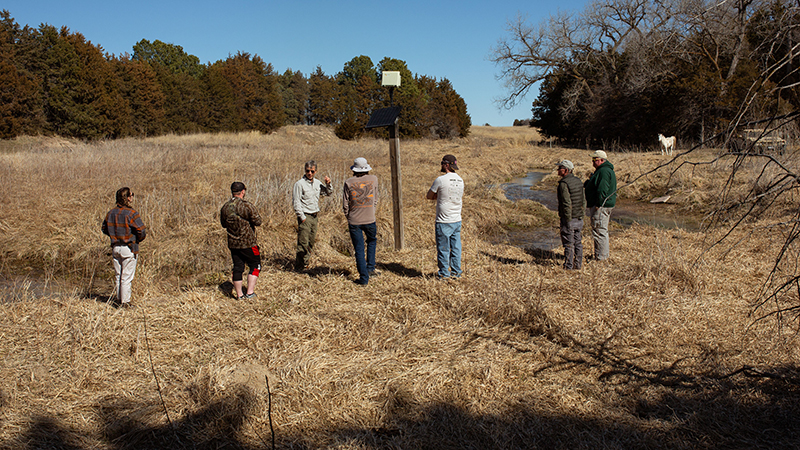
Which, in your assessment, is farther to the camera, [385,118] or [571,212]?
[385,118]

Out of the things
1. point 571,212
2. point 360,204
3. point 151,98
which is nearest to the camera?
point 360,204

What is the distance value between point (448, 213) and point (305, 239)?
227 centimetres

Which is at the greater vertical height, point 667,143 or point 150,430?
point 667,143

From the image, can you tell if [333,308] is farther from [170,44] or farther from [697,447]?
[170,44]

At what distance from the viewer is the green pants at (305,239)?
7094 millimetres

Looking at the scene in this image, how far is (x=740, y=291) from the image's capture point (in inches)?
231

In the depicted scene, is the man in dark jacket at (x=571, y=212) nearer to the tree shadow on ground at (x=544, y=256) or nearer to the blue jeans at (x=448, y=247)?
the tree shadow on ground at (x=544, y=256)

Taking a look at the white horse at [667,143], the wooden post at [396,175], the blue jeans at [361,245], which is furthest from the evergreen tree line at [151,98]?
the white horse at [667,143]

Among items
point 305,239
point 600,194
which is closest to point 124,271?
point 305,239

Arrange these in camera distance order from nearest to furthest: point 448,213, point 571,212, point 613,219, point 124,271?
point 124,271, point 448,213, point 571,212, point 613,219

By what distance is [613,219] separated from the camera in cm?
1208

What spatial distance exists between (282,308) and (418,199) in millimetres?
7470

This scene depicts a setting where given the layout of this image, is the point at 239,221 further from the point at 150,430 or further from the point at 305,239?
the point at 150,430

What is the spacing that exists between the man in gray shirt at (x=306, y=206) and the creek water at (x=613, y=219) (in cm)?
418
